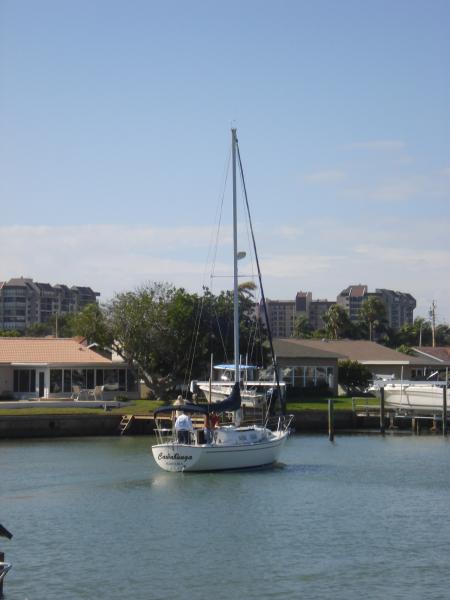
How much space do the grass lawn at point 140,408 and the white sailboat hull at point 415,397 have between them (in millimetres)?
2856

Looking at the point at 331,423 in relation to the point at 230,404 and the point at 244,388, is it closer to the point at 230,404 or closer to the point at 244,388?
the point at 244,388

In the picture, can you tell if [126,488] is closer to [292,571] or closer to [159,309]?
[292,571]

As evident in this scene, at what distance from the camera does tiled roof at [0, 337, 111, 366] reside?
72125mm

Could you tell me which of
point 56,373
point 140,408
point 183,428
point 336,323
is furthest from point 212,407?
point 336,323

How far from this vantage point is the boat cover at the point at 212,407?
43.8 m

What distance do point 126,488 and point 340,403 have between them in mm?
32600

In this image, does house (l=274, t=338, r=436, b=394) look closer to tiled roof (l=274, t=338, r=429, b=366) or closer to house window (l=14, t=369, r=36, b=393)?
tiled roof (l=274, t=338, r=429, b=366)

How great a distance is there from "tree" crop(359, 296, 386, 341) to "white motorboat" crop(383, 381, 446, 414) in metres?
66.1

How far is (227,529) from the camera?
32.6 m

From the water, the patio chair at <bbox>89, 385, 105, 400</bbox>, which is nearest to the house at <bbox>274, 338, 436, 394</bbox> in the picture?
the patio chair at <bbox>89, 385, 105, 400</bbox>

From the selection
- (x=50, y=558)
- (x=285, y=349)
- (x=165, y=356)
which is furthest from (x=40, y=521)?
(x=285, y=349)

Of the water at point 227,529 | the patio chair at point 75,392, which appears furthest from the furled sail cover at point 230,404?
the patio chair at point 75,392

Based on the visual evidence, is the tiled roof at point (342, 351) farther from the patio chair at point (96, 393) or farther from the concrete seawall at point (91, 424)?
the patio chair at point (96, 393)

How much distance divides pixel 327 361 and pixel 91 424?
23355 mm
